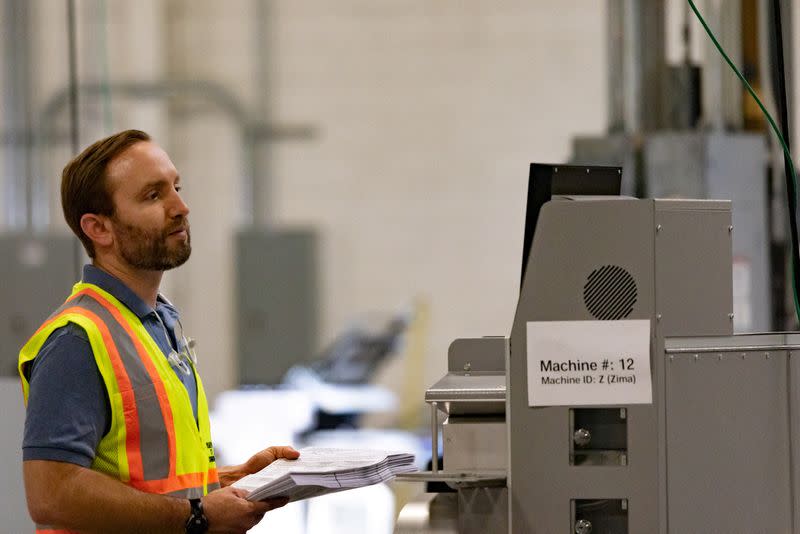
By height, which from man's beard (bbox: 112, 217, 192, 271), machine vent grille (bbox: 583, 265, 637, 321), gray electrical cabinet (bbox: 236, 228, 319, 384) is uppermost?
man's beard (bbox: 112, 217, 192, 271)

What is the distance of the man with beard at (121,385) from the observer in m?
1.47

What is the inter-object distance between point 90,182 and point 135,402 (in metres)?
0.33

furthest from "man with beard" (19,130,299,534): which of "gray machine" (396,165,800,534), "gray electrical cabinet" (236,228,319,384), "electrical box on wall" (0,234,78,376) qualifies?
"gray electrical cabinet" (236,228,319,384)

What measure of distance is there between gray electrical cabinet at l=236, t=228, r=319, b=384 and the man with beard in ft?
19.1

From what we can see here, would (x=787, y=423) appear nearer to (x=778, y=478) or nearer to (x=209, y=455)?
(x=778, y=478)

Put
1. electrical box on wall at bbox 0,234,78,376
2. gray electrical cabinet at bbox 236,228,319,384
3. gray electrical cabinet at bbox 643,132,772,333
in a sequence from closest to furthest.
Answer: electrical box on wall at bbox 0,234,78,376 < gray electrical cabinet at bbox 643,132,772,333 < gray electrical cabinet at bbox 236,228,319,384

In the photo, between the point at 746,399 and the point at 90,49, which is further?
the point at 90,49

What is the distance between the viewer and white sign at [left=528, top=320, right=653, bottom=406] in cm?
157

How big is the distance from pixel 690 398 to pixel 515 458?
0.85 ft

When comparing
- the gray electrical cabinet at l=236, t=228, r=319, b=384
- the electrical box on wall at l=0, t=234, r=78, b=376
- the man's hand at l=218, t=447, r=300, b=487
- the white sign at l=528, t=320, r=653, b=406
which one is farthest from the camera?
the gray electrical cabinet at l=236, t=228, r=319, b=384

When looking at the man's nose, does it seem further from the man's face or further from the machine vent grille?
the machine vent grille

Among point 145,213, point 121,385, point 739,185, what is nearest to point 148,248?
point 145,213

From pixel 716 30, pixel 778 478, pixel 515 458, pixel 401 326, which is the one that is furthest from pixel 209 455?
pixel 401 326

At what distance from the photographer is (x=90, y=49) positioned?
24.8ft
